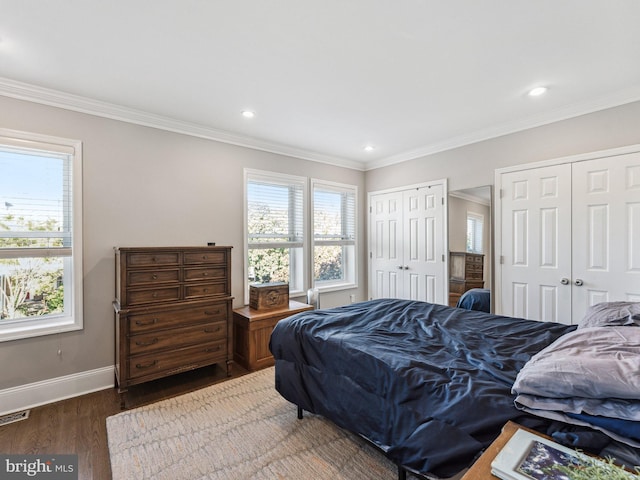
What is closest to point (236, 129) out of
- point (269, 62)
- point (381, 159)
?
point (269, 62)

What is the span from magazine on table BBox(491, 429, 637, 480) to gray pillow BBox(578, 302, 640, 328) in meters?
1.11

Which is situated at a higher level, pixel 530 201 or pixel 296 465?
pixel 530 201

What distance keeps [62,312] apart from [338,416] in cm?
265

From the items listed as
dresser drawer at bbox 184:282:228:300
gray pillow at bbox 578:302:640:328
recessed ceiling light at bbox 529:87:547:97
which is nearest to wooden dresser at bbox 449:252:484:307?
gray pillow at bbox 578:302:640:328

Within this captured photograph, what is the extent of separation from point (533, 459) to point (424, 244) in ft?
11.4

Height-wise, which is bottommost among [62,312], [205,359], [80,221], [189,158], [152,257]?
[205,359]

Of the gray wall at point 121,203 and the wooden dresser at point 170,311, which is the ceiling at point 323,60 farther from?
the wooden dresser at point 170,311

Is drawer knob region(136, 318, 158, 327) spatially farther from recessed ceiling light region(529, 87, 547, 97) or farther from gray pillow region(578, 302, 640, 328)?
recessed ceiling light region(529, 87, 547, 97)

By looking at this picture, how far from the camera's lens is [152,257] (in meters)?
2.74

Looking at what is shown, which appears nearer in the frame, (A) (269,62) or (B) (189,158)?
(A) (269,62)

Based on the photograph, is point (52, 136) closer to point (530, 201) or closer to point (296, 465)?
point (296, 465)

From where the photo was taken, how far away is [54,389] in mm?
2678

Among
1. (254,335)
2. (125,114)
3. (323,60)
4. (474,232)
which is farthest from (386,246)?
(125,114)

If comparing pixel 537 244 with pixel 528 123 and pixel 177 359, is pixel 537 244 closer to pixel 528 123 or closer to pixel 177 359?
pixel 528 123
